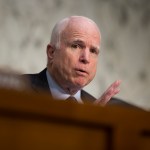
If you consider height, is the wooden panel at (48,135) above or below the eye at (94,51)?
below

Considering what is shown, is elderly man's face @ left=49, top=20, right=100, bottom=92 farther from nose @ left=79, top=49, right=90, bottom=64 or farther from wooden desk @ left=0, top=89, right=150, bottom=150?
wooden desk @ left=0, top=89, right=150, bottom=150

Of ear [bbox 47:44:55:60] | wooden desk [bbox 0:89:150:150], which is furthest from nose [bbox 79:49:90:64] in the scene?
wooden desk [bbox 0:89:150:150]

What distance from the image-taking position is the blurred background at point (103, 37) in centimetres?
161

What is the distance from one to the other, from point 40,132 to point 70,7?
3.35 feet

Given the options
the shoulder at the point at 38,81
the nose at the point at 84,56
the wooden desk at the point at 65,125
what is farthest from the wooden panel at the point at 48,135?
the nose at the point at 84,56

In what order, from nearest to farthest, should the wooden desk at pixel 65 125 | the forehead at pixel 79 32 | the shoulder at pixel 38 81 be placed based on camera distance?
the wooden desk at pixel 65 125
the shoulder at pixel 38 81
the forehead at pixel 79 32

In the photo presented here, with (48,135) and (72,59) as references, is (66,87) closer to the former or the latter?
(72,59)

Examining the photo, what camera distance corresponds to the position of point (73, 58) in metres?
1.53

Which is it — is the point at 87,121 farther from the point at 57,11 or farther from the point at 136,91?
the point at 136,91

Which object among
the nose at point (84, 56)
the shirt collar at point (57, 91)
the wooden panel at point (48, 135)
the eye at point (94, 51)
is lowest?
the wooden panel at point (48, 135)

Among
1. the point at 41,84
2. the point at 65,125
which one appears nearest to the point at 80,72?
the point at 41,84

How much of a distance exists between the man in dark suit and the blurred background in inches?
1.8

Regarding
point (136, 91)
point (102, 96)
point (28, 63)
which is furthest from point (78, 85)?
point (136, 91)

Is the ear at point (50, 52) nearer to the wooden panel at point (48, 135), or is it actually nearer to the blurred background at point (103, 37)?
the blurred background at point (103, 37)
